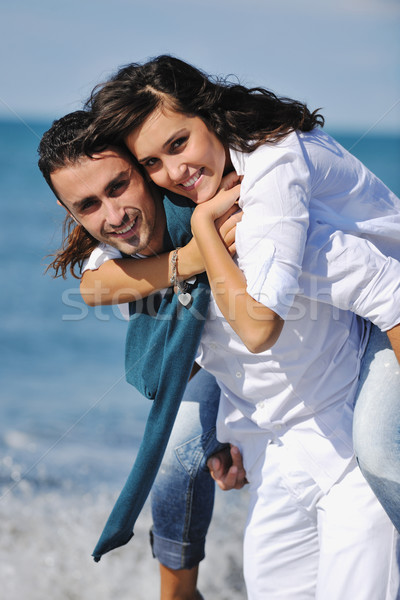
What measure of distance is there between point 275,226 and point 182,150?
530mm

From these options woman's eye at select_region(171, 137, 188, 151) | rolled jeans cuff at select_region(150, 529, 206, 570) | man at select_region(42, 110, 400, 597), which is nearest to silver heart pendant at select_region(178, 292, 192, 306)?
man at select_region(42, 110, 400, 597)

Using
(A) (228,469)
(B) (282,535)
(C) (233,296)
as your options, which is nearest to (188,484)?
(A) (228,469)

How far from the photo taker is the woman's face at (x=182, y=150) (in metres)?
2.50

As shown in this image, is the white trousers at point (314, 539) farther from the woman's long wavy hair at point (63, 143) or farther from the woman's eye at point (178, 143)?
the woman's long wavy hair at point (63, 143)

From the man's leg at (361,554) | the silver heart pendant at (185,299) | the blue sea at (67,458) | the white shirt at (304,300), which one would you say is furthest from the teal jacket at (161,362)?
the man's leg at (361,554)

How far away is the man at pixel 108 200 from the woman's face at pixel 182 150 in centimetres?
13

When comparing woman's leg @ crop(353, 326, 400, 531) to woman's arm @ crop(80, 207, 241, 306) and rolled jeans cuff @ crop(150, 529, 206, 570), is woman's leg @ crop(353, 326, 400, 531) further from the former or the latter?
rolled jeans cuff @ crop(150, 529, 206, 570)

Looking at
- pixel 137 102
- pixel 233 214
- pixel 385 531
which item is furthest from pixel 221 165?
pixel 385 531

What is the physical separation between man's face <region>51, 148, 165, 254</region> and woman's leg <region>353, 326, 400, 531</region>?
1.00 m

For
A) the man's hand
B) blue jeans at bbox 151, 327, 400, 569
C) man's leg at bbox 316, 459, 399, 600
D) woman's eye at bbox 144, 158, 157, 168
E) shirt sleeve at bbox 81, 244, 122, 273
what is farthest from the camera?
blue jeans at bbox 151, 327, 400, 569

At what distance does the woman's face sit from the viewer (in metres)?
2.50

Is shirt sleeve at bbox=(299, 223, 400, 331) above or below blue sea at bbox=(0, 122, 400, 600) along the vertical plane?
above

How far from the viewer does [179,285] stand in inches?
108

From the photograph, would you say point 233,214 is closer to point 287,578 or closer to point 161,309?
point 161,309
